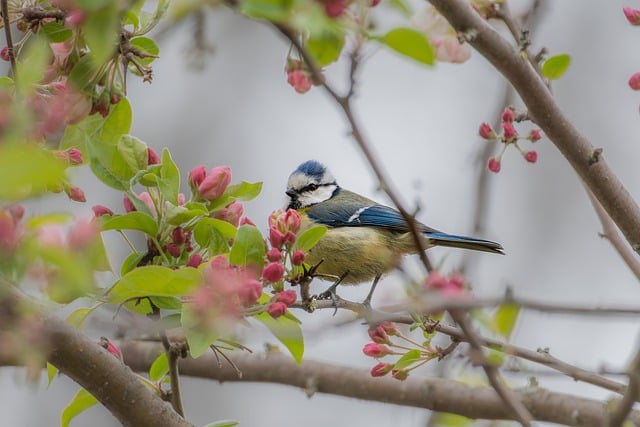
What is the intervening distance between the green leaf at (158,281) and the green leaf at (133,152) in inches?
13.4

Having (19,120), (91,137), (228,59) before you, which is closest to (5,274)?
(19,120)

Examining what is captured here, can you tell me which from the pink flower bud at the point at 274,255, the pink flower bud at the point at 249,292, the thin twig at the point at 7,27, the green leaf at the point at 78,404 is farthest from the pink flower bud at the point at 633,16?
the green leaf at the point at 78,404

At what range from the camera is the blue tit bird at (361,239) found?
3.39m

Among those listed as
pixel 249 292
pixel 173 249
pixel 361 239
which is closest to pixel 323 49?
A: pixel 249 292

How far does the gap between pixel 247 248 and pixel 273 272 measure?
70 mm

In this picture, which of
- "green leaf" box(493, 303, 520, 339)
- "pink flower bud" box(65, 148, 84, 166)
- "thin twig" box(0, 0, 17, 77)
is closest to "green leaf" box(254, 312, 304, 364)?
"green leaf" box(493, 303, 520, 339)

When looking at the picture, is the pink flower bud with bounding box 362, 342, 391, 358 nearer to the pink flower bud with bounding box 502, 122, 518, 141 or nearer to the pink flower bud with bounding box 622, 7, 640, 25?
the pink flower bud with bounding box 502, 122, 518, 141

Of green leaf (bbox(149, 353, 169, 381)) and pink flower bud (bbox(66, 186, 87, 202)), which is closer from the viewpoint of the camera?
pink flower bud (bbox(66, 186, 87, 202))

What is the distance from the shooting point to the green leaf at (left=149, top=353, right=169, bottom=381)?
2.16 m

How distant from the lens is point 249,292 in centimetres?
168

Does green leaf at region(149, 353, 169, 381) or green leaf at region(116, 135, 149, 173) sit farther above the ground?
green leaf at region(116, 135, 149, 173)

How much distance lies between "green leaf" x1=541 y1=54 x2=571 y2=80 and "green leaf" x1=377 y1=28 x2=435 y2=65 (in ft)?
3.06

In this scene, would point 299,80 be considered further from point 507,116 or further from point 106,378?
point 106,378

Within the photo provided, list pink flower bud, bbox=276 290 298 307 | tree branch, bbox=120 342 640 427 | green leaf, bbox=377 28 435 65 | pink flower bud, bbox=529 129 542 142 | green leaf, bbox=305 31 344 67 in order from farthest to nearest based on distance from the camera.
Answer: tree branch, bbox=120 342 640 427
pink flower bud, bbox=529 129 542 142
pink flower bud, bbox=276 290 298 307
green leaf, bbox=305 31 344 67
green leaf, bbox=377 28 435 65
